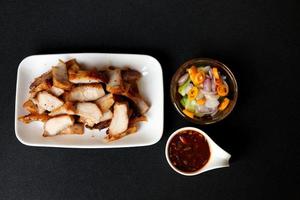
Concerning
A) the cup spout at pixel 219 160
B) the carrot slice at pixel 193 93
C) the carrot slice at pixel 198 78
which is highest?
the carrot slice at pixel 198 78

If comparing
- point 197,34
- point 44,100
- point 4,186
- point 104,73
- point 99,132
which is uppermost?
point 197,34

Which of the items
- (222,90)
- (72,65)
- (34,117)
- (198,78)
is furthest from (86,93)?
(222,90)

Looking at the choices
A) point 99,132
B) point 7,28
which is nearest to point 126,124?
point 99,132

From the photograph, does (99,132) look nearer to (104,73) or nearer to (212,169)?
(104,73)

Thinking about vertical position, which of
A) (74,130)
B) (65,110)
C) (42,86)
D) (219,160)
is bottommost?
(219,160)

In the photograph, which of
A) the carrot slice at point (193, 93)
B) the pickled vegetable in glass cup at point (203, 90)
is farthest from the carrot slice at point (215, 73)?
the carrot slice at point (193, 93)

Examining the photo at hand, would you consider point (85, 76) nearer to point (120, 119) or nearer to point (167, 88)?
point (120, 119)

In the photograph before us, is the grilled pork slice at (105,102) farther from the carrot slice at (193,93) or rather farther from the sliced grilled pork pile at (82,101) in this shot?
the carrot slice at (193,93)
